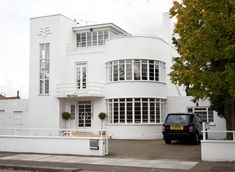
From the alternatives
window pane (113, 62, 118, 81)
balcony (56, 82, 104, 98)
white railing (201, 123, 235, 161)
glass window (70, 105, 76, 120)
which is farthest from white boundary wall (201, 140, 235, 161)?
glass window (70, 105, 76, 120)

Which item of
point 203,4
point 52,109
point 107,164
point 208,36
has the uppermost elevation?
point 203,4

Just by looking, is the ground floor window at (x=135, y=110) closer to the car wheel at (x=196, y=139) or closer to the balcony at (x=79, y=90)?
the balcony at (x=79, y=90)

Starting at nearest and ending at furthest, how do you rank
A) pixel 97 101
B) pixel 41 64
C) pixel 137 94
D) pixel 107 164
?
1. pixel 107 164
2. pixel 137 94
3. pixel 97 101
4. pixel 41 64

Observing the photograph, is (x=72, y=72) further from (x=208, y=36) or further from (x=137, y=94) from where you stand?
(x=208, y=36)

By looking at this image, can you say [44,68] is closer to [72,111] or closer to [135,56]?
[72,111]

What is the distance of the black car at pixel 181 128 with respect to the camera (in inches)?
816

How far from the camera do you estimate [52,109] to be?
102 ft

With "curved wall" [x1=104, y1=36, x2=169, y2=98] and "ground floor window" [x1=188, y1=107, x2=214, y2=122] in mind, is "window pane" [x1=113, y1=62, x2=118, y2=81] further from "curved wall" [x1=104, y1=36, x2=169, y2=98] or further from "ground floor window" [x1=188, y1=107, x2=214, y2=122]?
"ground floor window" [x1=188, y1=107, x2=214, y2=122]

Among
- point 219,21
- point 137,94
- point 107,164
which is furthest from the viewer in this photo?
point 137,94

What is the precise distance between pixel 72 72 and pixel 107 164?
18304mm

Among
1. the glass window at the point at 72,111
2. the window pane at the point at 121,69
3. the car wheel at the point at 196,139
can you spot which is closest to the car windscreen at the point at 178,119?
the car wheel at the point at 196,139

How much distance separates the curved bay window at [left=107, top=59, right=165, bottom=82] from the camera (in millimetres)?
28578

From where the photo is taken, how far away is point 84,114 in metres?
30.6

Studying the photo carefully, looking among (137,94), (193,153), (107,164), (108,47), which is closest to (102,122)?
(137,94)
